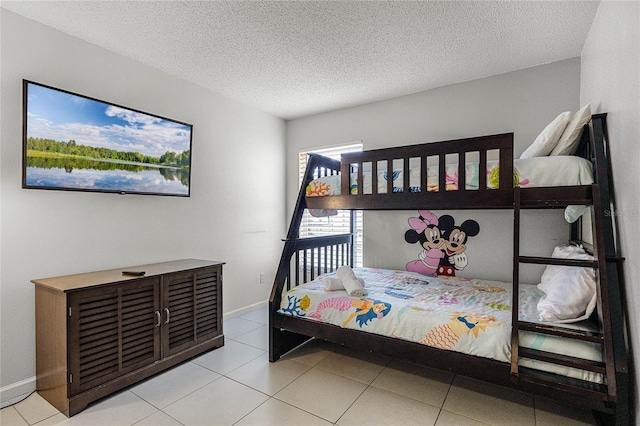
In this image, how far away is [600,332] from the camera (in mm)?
1557

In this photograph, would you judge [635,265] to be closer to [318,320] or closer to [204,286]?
[318,320]

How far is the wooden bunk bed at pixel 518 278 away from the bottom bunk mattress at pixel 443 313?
0.05 meters

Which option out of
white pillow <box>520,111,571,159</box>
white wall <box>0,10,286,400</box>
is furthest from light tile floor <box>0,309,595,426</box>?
white pillow <box>520,111,571,159</box>

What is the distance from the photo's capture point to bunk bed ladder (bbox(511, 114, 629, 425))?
1.47m

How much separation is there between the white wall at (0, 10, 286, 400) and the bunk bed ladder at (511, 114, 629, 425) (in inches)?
112

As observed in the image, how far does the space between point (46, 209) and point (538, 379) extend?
3.24 meters

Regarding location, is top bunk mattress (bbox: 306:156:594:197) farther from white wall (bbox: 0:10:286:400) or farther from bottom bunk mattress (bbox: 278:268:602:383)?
white wall (bbox: 0:10:286:400)

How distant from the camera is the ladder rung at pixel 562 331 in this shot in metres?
1.51

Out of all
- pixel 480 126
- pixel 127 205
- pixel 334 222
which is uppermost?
pixel 480 126

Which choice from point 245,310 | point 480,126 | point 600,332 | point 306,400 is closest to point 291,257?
point 306,400

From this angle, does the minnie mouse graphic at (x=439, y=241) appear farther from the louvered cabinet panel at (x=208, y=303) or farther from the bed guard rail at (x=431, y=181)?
the louvered cabinet panel at (x=208, y=303)

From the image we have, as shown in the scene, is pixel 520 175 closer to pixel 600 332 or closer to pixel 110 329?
pixel 600 332

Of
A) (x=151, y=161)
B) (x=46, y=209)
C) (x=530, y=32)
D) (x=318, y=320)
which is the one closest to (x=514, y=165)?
(x=530, y=32)

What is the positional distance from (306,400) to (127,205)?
2.11 m
